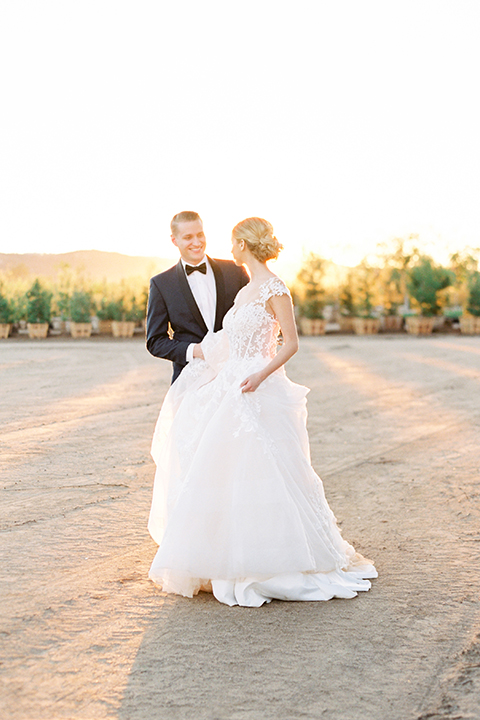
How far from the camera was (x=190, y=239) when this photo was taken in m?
4.31

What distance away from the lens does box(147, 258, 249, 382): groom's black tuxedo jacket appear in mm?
4512

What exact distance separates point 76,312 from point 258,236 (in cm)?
2710

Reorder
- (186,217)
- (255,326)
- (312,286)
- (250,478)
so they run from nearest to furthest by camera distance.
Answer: (250,478)
(255,326)
(186,217)
(312,286)

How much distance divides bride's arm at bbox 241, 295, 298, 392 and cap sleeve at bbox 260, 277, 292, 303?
0.02 meters

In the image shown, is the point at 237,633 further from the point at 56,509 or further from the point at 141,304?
the point at 141,304

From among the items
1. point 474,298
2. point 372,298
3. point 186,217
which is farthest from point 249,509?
point 474,298

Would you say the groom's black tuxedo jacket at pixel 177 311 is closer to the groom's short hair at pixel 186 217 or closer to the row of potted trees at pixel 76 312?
the groom's short hair at pixel 186 217

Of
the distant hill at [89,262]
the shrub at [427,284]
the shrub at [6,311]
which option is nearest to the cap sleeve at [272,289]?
the shrub at [6,311]

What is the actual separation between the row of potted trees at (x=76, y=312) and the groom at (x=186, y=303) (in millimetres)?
25692

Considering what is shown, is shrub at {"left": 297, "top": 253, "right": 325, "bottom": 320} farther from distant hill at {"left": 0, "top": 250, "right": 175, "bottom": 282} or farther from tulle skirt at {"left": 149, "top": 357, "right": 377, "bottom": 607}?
distant hill at {"left": 0, "top": 250, "right": 175, "bottom": 282}

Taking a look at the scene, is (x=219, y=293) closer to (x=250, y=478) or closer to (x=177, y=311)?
(x=177, y=311)

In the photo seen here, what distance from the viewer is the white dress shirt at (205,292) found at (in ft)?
15.0

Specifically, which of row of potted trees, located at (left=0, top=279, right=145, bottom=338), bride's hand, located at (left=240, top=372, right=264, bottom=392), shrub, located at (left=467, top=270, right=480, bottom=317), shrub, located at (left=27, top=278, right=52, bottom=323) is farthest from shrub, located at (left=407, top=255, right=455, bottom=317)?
bride's hand, located at (left=240, top=372, right=264, bottom=392)

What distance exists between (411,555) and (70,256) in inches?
5603
